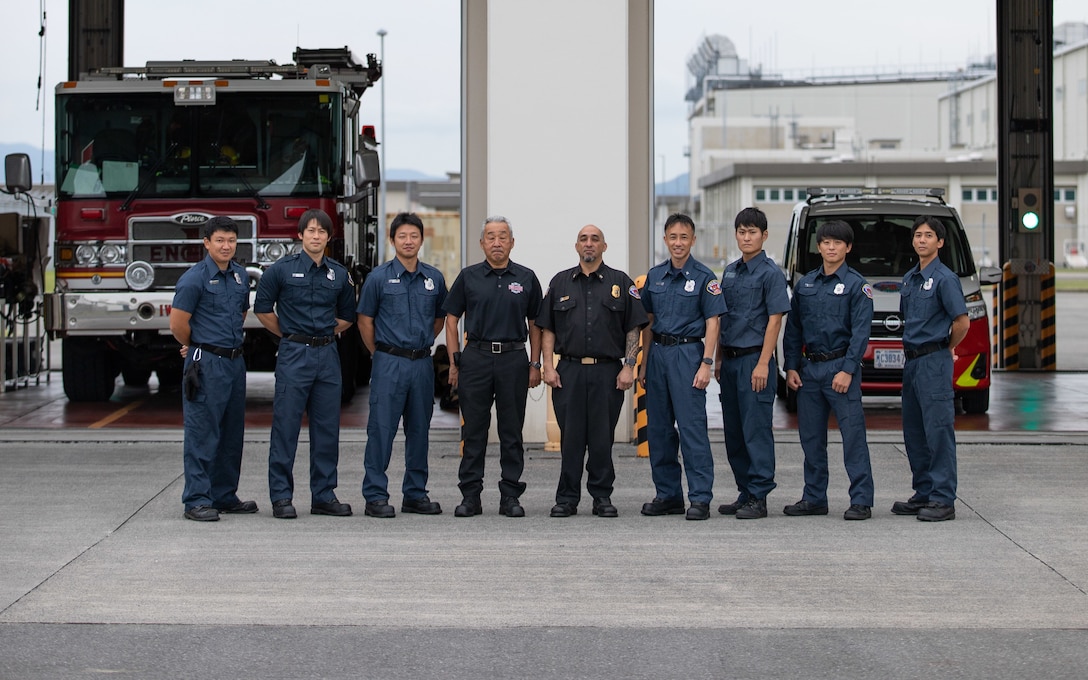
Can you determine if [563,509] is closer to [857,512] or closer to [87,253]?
[857,512]

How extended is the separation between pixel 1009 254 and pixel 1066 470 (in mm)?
10366

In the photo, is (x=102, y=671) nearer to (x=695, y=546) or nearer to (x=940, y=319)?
(x=695, y=546)

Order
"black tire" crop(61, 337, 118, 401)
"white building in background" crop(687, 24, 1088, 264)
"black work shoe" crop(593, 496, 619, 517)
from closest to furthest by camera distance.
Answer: "black work shoe" crop(593, 496, 619, 517), "black tire" crop(61, 337, 118, 401), "white building in background" crop(687, 24, 1088, 264)

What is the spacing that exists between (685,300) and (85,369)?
8572mm

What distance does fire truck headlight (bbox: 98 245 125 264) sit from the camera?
1366 centimetres

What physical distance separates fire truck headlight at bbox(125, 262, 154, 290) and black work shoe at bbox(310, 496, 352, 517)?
216 inches

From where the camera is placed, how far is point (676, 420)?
8781 millimetres

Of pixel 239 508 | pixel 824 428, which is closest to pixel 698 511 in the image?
pixel 824 428

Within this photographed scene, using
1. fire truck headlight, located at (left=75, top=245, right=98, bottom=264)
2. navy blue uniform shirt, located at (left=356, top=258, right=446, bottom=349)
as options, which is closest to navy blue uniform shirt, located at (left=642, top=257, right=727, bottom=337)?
navy blue uniform shirt, located at (left=356, top=258, right=446, bottom=349)

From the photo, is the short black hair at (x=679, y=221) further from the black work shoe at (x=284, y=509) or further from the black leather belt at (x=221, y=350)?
the black work shoe at (x=284, y=509)

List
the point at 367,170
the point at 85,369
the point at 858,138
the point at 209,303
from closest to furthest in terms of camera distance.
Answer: the point at 209,303 < the point at 367,170 < the point at 85,369 < the point at 858,138

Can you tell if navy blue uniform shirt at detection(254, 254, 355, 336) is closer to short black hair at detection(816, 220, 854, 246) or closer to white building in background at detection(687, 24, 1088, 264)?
short black hair at detection(816, 220, 854, 246)

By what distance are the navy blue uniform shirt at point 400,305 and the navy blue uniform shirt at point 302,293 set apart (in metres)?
0.20

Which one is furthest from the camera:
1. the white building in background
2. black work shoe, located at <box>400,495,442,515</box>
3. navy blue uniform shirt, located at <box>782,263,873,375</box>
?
the white building in background
